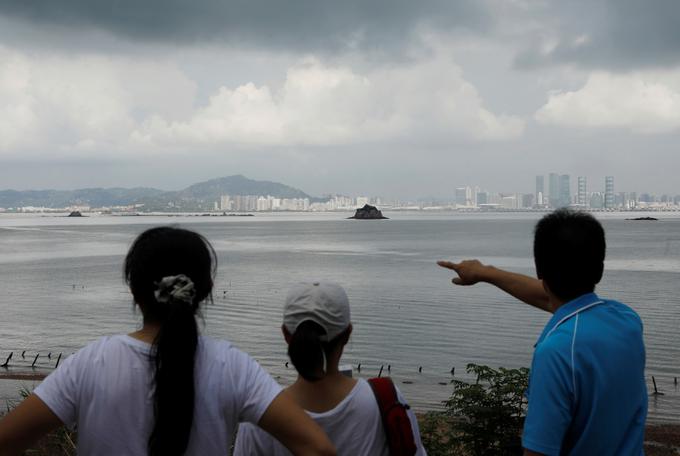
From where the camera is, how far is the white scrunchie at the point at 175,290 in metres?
2.65

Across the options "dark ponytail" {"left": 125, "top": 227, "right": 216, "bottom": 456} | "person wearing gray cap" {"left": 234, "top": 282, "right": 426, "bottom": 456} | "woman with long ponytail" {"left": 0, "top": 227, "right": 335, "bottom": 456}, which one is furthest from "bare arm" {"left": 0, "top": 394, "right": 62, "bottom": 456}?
"person wearing gray cap" {"left": 234, "top": 282, "right": 426, "bottom": 456}

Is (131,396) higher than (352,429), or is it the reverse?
(131,396)

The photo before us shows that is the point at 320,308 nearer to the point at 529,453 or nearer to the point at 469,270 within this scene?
the point at 529,453

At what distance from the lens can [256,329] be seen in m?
36.4

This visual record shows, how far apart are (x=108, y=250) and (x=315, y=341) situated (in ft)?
350

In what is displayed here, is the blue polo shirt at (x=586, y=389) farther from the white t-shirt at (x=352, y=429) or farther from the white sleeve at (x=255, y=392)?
the white sleeve at (x=255, y=392)

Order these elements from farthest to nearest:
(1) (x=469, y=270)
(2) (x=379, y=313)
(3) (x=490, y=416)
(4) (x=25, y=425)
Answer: (2) (x=379, y=313) < (3) (x=490, y=416) < (1) (x=469, y=270) < (4) (x=25, y=425)

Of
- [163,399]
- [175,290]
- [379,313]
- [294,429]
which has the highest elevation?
[175,290]

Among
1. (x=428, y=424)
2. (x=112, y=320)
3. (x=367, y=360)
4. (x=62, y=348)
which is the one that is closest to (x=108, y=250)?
(x=112, y=320)

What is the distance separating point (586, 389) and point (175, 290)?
154cm

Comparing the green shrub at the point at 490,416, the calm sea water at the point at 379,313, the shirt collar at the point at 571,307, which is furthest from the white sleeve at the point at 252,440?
the green shrub at the point at 490,416

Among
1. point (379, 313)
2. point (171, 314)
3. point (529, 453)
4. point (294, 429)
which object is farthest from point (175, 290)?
point (379, 313)

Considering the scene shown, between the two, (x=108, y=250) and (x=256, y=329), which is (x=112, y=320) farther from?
(x=108, y=250)

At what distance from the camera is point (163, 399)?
2535 millimetres
